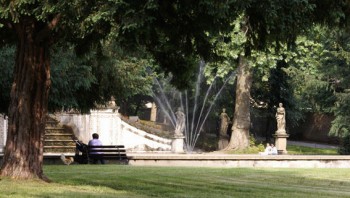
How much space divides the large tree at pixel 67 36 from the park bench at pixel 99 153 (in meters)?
10.7

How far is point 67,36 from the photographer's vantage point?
1567 centimetres

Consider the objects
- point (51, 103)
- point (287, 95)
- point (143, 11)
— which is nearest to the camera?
point (143, 11)

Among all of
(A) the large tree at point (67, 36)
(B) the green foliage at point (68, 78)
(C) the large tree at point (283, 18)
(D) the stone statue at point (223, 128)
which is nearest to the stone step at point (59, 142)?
(D) the stone statue at point (223, 128)

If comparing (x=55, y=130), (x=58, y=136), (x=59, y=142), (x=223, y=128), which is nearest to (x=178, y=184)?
(x=59, y=142)

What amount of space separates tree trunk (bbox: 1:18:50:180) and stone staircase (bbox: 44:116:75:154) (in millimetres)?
24198

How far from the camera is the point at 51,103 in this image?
94.4ft

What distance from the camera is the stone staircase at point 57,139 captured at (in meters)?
41.6

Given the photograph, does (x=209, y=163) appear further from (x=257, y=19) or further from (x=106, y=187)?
(x=257, y=19)

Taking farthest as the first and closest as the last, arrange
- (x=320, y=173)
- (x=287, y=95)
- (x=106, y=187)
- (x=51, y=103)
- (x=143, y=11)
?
(x=287, y=95), (x=51, y=103), (x=320, y=173), (x=106, y=187), (x=143, y=11)

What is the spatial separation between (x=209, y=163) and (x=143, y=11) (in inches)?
718

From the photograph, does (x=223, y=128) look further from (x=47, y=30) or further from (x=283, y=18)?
(x=283, y=18)

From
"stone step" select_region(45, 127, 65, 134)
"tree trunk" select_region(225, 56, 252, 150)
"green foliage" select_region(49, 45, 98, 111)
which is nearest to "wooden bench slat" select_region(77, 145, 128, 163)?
"green foliage" select_region(49, 45, 98, 111)

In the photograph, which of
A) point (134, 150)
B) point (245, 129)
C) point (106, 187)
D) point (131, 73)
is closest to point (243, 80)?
point (245, 129)

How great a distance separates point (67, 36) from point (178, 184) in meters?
3.96
